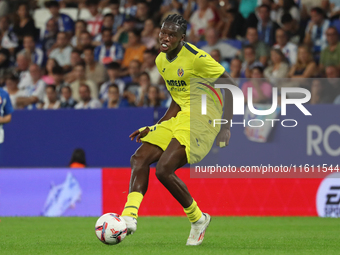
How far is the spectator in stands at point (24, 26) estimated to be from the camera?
45.5ft

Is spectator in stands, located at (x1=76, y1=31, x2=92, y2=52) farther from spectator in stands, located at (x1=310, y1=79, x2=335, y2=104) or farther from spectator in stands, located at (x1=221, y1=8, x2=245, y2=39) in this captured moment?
spectator in stands, located at (x1=310, y1=79, x2=335, y2=104)

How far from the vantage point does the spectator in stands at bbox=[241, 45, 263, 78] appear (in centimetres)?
1068

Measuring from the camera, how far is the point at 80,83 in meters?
11.4

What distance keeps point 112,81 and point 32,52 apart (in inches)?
112

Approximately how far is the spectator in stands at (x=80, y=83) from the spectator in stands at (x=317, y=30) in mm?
4035

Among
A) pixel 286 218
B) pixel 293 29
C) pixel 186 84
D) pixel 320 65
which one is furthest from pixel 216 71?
pixel 293 29

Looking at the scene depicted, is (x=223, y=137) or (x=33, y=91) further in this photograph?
(x=33, y=91)

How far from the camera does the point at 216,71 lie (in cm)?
541

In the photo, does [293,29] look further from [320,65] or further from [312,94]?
[312,94]

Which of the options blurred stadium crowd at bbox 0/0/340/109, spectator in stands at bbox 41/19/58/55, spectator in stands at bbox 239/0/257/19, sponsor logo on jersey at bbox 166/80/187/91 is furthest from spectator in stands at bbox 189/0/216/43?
sponsor logo on jersey at bbox 166/80/187/91

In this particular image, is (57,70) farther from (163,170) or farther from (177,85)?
(163,170)

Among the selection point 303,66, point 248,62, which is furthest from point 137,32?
point 303,66

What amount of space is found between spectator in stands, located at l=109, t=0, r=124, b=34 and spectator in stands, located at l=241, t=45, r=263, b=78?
349 centimetres

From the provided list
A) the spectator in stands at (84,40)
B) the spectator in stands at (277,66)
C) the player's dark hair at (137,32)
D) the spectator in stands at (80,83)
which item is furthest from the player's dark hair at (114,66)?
the spectator in stands at (277,66)
